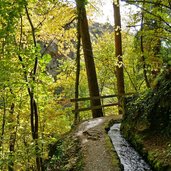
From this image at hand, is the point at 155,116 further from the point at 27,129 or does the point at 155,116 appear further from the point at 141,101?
the point at 27,129

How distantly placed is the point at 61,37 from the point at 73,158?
925cm

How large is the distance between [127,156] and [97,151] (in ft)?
2.79

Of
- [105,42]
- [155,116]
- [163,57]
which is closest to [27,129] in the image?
[163,57]

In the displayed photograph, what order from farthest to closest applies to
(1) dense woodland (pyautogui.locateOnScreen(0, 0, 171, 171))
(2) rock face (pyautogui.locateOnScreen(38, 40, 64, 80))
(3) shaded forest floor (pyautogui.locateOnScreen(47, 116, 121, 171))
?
1. (2) rock face (pyautogui.locateOnScreen(38, 40, 64, 80))
2. (1) dense woodland (pyautogui.locateOnScreen(0, 0, 171, 171))
3. (3) shaded forest floor (pyautogui.locateOnScreen(47, 116, 121, 171))

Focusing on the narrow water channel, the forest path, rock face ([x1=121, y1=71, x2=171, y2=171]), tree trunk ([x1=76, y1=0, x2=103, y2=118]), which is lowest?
the narrow water channel

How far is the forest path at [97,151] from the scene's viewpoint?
660 centimetres

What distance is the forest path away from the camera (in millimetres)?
6598

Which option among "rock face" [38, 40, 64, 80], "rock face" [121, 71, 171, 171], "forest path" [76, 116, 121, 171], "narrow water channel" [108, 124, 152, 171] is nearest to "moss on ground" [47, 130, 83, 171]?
"forest path" [76, 116, 121, 171]

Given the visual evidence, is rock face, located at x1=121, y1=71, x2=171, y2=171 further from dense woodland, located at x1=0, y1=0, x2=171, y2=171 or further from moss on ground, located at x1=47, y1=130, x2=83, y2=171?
moss on ground, located at x1=47, y1=130, x2=83, y2=171

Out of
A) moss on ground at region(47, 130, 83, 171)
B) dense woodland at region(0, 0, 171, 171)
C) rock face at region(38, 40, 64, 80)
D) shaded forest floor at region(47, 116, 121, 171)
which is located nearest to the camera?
shaded forest floor at region(47, 116, 121, 171)

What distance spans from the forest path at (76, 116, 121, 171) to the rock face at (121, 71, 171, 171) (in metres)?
0.86

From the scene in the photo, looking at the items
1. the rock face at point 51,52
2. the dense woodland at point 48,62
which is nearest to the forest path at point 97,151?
the dense woodland at point 48,62

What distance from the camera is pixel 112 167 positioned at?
6430 millimetres

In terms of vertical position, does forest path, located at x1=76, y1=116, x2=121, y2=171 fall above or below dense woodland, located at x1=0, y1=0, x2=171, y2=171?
below
